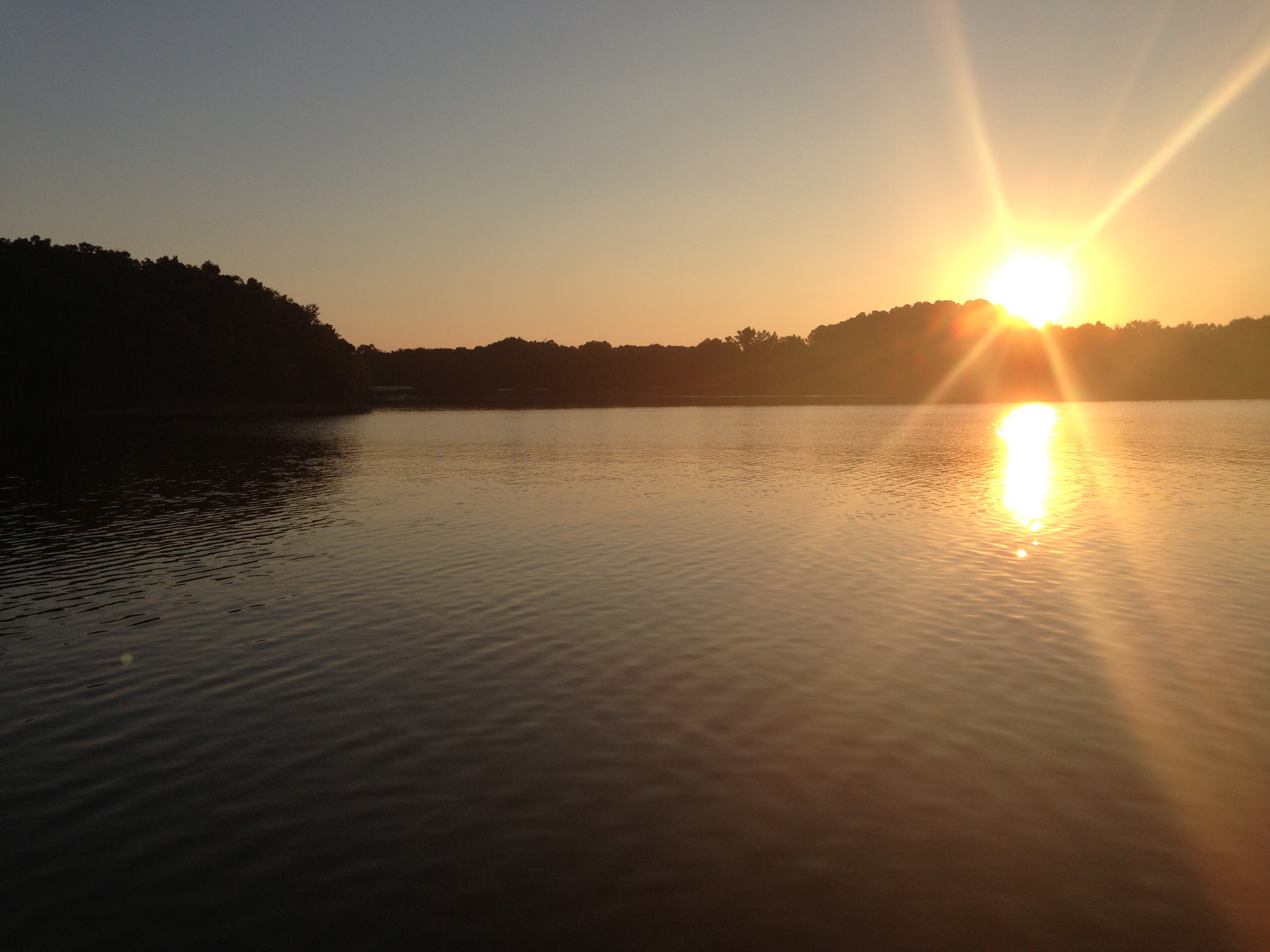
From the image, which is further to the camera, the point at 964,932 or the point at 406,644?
the point at 406,644

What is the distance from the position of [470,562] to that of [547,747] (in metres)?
17.0

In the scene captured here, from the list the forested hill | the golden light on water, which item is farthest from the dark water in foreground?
the forested hill

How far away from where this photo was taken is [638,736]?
15289 millimetres

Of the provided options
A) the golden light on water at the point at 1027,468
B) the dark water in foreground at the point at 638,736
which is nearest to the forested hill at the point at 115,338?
the dark water in foreground at the point at 638,736

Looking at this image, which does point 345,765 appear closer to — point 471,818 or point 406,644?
point 471,818

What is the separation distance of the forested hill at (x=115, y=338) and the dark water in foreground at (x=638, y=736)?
437 ft

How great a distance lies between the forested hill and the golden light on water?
474 feet

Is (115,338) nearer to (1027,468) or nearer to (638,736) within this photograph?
(1027,468)

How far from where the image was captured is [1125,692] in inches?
701

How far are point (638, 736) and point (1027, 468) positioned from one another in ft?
193

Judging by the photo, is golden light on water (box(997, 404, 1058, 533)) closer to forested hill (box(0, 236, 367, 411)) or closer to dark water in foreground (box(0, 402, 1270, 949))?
dark water in foreground (box(0, 402, 1270, 949))

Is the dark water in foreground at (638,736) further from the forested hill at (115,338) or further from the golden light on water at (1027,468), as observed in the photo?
the forested hill at (115,338)

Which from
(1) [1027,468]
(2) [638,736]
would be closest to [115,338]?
(1) [1027,468]

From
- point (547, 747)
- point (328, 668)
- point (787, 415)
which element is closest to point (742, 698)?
point (547, 747)
